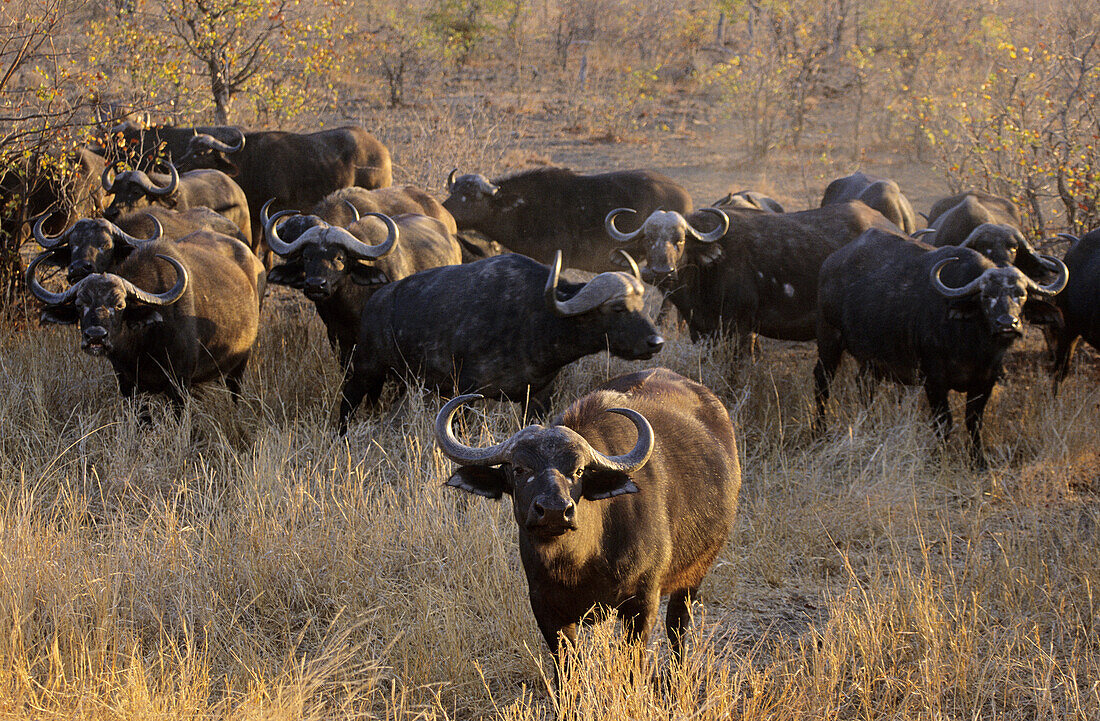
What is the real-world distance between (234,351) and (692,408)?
411 cm

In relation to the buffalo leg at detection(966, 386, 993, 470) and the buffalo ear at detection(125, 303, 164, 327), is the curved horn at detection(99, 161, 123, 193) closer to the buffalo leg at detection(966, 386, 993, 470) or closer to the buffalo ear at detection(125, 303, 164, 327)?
the buffalo ear at detection(125, 303, 164, 327)

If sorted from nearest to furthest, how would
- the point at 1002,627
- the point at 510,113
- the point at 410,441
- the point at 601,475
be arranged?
1. the point at 601,475
2. the point at 1002,627
3. the point at 410,441
4. the point at 510,113

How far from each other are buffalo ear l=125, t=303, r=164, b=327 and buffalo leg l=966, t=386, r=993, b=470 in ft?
17.5

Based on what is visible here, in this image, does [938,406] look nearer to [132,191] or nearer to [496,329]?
[496,329]

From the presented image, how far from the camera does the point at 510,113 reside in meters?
20.4

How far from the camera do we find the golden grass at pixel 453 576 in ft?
12.3

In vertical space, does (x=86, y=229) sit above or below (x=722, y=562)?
above

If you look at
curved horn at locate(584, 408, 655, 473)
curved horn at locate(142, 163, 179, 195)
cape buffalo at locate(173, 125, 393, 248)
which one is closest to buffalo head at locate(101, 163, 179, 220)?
curved horn at locate(142, 163, 179, 195)

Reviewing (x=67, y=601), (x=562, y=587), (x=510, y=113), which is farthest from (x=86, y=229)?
(x=510, y=113)

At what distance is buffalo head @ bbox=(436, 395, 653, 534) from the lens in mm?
2928

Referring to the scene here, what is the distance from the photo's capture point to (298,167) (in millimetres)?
12477

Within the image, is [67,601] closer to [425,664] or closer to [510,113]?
[425,664]

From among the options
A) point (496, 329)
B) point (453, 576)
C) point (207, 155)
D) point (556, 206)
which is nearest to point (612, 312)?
point (496, 329)

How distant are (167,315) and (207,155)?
20.3 ft
